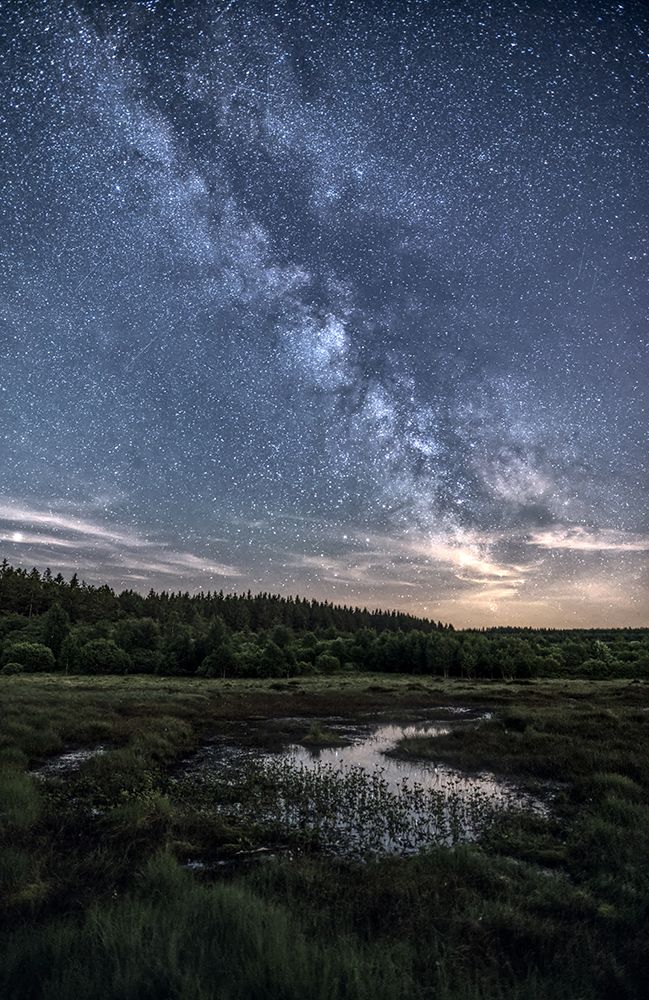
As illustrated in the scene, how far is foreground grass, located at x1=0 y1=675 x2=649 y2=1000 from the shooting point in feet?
19.2

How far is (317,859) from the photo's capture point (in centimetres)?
1039

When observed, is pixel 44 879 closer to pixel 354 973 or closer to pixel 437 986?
pixel 354 973

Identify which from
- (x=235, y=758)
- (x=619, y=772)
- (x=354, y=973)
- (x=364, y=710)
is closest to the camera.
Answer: (x=354, y=973)

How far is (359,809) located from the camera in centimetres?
1416

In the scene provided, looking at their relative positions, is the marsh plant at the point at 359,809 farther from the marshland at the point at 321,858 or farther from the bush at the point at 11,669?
the bush at the point at 11,669

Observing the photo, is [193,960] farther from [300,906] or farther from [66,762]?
[66,762]

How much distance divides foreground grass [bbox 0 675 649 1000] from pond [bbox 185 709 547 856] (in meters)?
1.05

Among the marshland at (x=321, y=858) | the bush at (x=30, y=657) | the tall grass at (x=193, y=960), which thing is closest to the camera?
the tall grass at (x=193, y=960)

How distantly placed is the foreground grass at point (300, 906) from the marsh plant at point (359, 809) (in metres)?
0.94

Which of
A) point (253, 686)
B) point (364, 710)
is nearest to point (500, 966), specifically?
point (364, 710)

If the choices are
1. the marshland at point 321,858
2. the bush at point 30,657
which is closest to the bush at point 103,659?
the bush at point 30,657

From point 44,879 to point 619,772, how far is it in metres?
17.0

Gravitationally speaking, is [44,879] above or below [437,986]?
below

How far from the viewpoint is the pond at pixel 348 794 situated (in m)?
12.2
